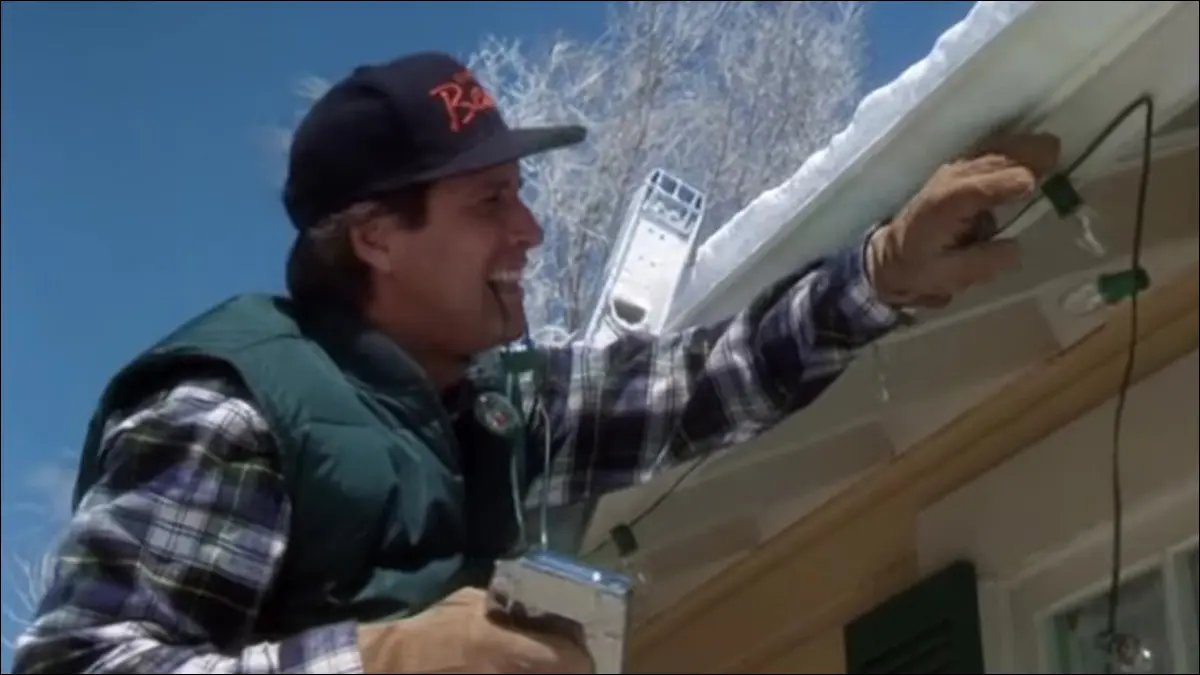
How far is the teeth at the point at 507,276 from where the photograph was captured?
2.00 metres

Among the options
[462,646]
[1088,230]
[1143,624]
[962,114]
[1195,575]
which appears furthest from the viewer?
[1143,624]

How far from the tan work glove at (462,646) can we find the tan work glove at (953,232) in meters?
0.73

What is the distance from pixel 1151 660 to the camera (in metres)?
2.90

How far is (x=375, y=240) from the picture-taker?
1979mm

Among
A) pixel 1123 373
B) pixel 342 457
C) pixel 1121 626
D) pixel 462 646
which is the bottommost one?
pixel 462 646

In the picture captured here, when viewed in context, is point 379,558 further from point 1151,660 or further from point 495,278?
point 1151,660

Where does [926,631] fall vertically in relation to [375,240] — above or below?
below

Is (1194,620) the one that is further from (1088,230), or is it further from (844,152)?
(844,152)

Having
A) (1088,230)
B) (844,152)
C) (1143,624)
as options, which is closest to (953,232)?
(844,152)

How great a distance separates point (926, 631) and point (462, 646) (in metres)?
2.03

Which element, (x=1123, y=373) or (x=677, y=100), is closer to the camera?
(x=1123, y=373)

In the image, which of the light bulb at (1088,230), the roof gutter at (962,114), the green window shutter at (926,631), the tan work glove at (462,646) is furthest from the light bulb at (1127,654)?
the tan work glove at (462,646)

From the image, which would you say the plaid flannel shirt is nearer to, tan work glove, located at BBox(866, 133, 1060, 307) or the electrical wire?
tan work glove, located at BBox(866, 133, 1060, 307)

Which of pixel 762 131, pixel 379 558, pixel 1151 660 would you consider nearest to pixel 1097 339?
pixel 1151 660
